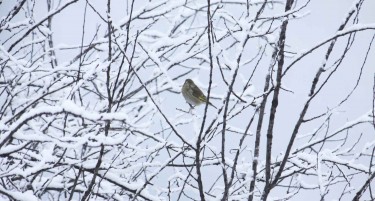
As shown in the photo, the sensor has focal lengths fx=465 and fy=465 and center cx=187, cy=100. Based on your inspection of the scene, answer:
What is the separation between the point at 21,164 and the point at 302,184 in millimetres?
2303

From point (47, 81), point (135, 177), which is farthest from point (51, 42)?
point (135, 177)

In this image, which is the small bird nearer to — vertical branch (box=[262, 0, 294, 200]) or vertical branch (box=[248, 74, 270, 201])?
vertical branch (box=[248, 74, 270, 201])

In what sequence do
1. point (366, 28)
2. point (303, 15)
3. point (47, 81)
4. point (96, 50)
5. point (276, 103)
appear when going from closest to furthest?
point (366, 28)
point (276, 103)
point (303, 15)
point (47, 81)
point (96, 50)

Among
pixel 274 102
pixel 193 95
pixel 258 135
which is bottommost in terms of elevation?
pixel 258 135

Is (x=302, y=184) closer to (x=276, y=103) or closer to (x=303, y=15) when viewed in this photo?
(x=303, y=15)

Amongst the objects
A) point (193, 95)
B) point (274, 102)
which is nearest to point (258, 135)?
point (274, 102)

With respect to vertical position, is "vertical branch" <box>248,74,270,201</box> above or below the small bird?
below

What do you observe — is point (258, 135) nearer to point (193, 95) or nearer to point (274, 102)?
point (274, 102)

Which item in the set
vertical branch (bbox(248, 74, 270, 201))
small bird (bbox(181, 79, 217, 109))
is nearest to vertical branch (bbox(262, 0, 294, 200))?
vertical branch (bbox(248, 74, 270, 201))

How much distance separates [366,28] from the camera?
194 centimetres

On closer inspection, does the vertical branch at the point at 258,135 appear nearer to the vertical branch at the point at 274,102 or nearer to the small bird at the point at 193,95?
the vertical branch at the point at 274,102

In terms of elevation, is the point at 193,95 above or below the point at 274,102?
above

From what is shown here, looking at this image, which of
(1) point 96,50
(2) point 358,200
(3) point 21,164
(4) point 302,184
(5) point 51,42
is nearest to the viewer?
(2) point 358,200

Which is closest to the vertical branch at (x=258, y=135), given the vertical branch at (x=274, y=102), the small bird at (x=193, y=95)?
the vertical branch at (x=274, y=102)
